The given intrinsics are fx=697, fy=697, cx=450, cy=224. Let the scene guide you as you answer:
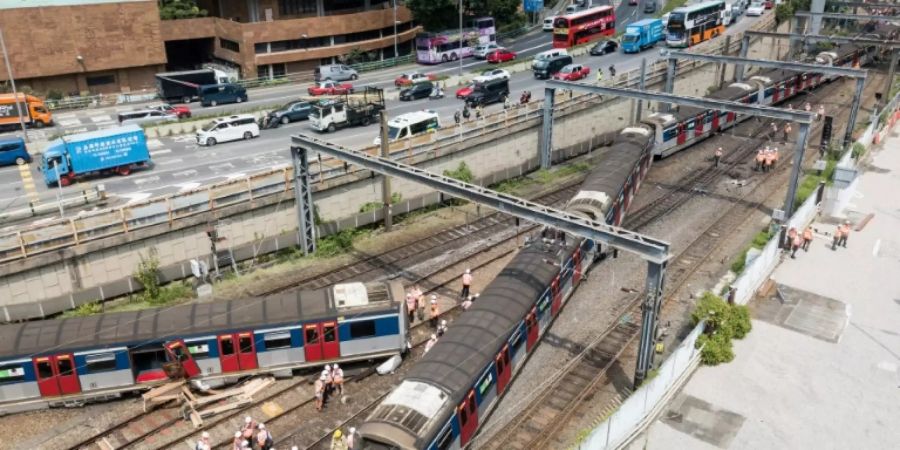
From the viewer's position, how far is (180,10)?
3004 inches

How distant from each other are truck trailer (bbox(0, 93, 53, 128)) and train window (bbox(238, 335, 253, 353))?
1485 inches

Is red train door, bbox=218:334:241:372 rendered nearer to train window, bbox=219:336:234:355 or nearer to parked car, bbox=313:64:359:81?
train window, bbox=219:336:234:355

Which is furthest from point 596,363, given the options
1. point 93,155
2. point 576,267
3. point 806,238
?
point 93,155

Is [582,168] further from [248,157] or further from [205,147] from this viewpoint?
[205,147]

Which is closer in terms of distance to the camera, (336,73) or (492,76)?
(492,76)

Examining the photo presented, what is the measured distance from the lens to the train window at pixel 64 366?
22.2 m

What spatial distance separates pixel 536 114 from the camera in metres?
45.8

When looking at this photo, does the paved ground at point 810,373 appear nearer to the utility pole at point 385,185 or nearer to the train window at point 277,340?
the train window at point 277,340

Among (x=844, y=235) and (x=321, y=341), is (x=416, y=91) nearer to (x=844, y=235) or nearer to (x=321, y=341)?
(x=844, y=235)

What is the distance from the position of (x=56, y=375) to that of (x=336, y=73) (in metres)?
51.1

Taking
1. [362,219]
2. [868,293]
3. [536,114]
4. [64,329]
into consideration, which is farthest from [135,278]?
[868,293]

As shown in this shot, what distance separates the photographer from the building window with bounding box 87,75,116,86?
219ft

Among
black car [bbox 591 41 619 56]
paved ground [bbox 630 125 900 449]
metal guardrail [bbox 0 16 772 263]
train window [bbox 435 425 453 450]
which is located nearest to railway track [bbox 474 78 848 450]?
paved ground [bbox 630 125 900 449]

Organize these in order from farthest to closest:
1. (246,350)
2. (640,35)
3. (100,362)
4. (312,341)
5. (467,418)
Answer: (640,35), (312,341), (246,350), (100,362), (467,418)
